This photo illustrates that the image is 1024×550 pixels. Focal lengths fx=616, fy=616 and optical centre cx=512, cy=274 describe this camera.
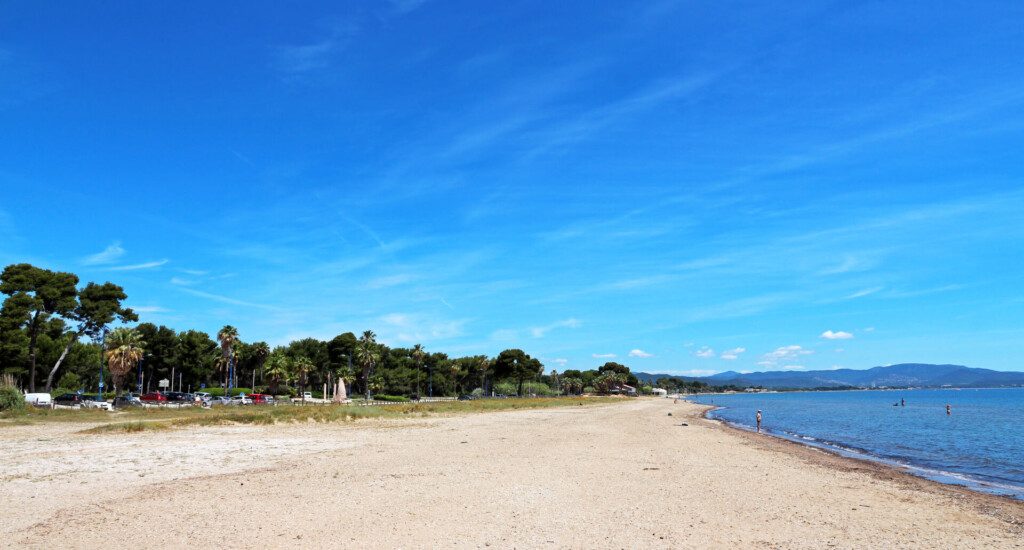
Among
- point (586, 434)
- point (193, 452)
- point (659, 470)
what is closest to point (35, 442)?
point (193, 452)

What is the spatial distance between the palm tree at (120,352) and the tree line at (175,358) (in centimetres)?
9

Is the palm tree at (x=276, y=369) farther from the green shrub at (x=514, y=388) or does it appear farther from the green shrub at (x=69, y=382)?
the green shrub at (x=514, y=388)

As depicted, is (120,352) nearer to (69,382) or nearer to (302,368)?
(302,368)

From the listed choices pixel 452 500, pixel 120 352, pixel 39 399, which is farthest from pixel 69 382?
pixel 452 500

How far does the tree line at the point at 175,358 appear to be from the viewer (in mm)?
60500

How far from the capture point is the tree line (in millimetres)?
60500

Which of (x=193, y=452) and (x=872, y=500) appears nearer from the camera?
(x=872, y=500)

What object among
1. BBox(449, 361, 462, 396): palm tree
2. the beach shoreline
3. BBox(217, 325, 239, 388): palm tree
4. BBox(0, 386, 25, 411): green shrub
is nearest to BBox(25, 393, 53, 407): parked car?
BBox(0, 386, 25, 411): green shrub

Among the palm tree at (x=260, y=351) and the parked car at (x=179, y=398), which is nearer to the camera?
the parked car at (x=179, y=398)

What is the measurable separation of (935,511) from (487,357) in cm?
12667

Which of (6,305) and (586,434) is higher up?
(6,305)

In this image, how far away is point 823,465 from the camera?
2531 cm

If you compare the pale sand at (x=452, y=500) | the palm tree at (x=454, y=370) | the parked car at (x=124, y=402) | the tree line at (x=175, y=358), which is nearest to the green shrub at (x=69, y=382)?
the tree line at (x=175, y=358)

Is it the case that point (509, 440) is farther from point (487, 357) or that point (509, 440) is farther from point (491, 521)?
point (487, 357)
